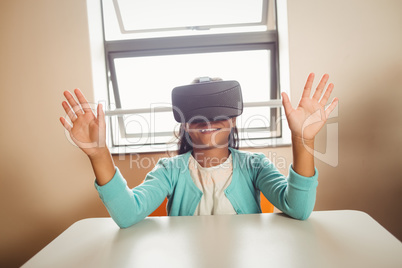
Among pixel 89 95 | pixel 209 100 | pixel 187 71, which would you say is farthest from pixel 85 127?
pixel 187 71

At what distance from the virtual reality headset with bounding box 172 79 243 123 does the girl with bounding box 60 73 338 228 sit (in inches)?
2.0

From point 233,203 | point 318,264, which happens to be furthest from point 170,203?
point 318,264

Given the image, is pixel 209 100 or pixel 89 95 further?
pixel 89 95

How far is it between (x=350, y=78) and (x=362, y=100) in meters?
0.13

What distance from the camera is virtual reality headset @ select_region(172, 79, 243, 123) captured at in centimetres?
63

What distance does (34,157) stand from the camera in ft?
4.52

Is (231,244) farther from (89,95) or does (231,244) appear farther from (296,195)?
(89,95)

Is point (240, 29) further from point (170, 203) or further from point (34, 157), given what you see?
point (34, 157)

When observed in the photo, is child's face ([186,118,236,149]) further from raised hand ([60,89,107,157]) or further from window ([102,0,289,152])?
window ([102,0,289,152])

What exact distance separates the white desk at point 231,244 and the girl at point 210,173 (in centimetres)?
Result: 6

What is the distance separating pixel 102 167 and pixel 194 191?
297 millimetres

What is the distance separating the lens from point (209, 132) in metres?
0.74

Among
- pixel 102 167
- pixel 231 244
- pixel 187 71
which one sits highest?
pixel 187 71

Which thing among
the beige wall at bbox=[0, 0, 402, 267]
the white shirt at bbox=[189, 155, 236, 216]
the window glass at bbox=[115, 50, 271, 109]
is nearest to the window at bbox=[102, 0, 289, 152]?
the window glass at bbox=[115, 50, 271, 109]
